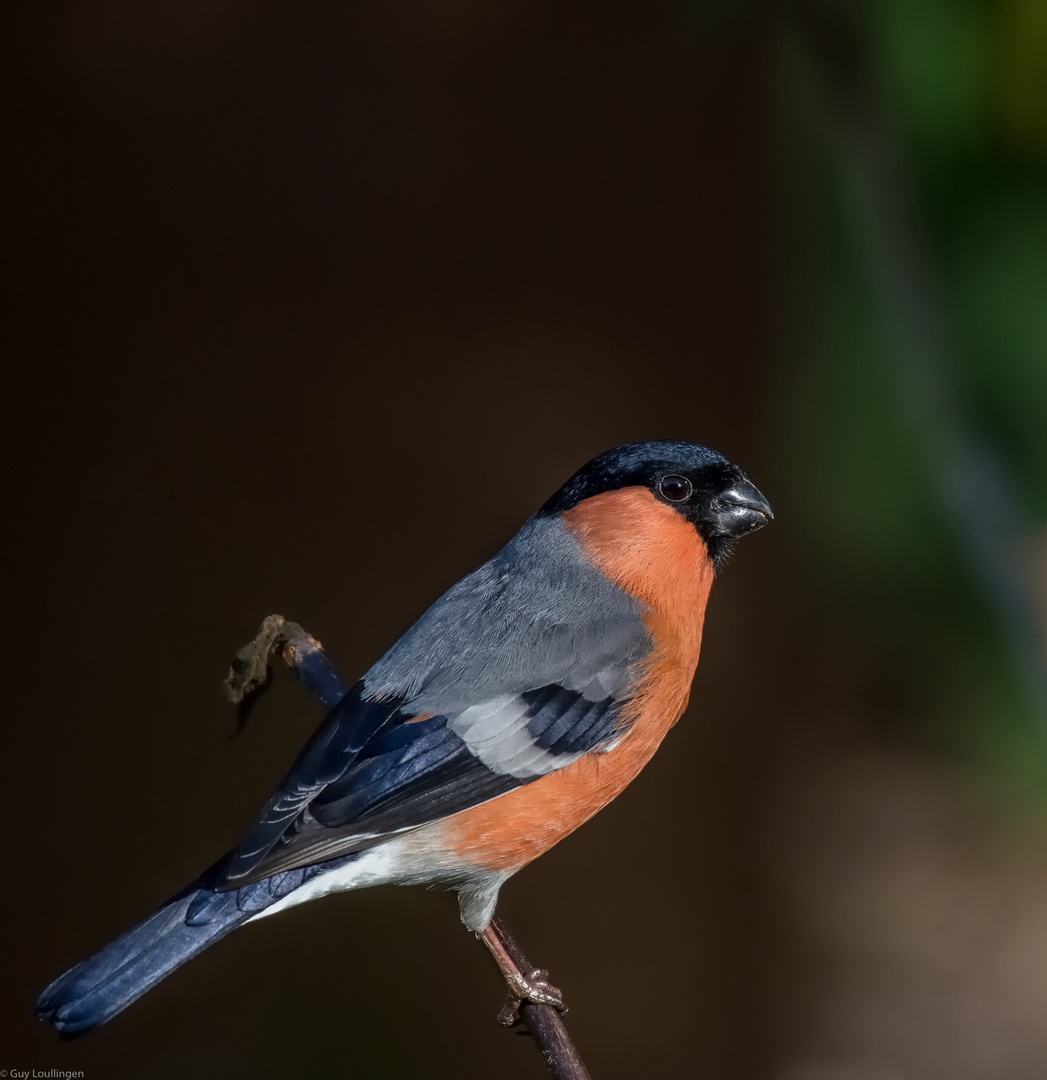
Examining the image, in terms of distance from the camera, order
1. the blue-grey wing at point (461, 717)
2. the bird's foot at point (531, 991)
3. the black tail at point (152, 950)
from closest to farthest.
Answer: the black tail at point (152, 950) < the blue-grey wing at point (461, 717) < the bird's foot at point (531, 991)

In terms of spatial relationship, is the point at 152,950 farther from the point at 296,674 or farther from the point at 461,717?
the point at 296,674

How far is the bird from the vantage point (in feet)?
5.43

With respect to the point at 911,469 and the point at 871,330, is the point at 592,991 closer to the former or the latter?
the point at 911,469

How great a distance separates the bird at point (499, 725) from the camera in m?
1.65

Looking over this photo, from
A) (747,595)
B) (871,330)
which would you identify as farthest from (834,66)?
(747,595)

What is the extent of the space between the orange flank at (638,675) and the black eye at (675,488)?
19 millimetres

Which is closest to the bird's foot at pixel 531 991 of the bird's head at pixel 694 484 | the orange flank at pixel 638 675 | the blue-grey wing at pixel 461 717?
the orange flank at pixel 638 675

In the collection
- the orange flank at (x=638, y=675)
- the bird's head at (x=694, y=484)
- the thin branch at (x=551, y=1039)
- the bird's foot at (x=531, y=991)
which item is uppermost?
the bird's head at (x=694, y=484)

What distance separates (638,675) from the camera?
1910mm

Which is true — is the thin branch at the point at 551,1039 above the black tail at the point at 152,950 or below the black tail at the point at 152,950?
below

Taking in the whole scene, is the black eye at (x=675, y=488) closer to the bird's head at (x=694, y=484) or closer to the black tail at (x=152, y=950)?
the bird's head at (x=694, y=484)

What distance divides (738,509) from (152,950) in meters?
1.14

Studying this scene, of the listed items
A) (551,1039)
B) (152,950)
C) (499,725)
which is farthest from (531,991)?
(152,950)

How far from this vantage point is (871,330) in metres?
2.37
